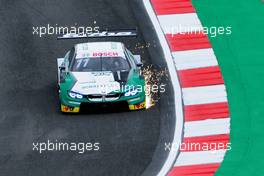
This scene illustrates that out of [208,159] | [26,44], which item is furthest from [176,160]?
[26,44]

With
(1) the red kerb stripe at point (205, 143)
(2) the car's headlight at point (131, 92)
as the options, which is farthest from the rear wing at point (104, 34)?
A: (1) the red kerb stripe at point (205, 143)

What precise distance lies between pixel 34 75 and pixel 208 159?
5606 mm

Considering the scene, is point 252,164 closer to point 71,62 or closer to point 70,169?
point 70,169

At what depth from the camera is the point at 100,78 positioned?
66.5 feet

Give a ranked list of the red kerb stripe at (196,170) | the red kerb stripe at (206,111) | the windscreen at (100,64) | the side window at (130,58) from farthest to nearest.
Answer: the side window at (130,58), the windscreen at (100,64), the red kerb stripe at (206,111), the red kerb stripe at (196,170)

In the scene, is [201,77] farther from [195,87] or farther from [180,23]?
[180,23]

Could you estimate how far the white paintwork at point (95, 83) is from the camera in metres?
19.9

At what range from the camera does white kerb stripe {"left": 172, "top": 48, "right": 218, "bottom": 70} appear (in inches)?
862
